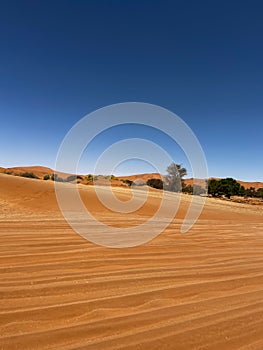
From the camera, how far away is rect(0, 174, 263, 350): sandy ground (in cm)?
251

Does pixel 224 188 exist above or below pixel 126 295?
above

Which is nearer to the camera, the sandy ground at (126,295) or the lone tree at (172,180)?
the sandy ground at (126,295)

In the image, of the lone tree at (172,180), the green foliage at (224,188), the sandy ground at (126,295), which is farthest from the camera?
the green foliage at (224,188)

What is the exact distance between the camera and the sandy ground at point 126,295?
8.24 feet

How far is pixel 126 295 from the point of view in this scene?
3.36m

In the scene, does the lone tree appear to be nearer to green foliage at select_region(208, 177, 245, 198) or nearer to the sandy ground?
green foliage at select_region(208, 177, 245, 198)

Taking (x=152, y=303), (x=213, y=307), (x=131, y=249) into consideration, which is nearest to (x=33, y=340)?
(x=152, y=303)

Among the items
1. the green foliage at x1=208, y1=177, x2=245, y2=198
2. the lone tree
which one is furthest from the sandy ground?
Answer: the green foliage at x1=208, y1=177, x2=245, y2=198

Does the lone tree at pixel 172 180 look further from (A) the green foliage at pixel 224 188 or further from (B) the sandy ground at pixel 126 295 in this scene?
(B) the sandy ground at pixel 126 295

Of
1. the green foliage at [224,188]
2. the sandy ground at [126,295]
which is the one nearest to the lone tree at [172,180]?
the green foliage at [224,188]

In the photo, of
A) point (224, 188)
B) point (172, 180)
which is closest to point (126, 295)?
point (172, 180)

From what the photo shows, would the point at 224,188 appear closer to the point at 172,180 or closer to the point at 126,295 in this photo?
the point at 172,180

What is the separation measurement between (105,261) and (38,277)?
1.26 meters

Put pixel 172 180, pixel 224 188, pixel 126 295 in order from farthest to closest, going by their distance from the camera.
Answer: pixel 224 188 → pixel 172 180 → pixel 126 295
